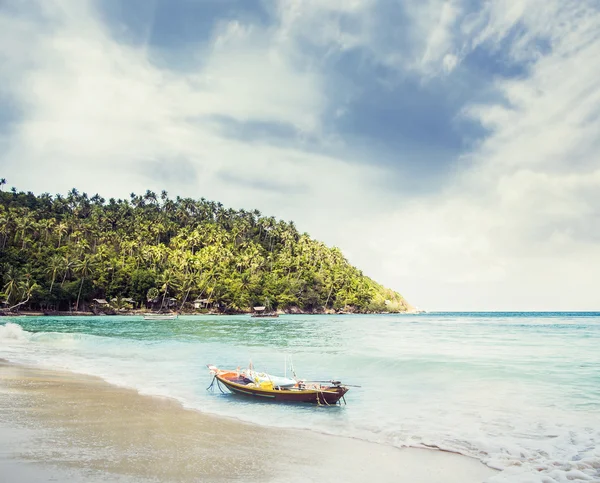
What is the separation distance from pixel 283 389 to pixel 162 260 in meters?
121

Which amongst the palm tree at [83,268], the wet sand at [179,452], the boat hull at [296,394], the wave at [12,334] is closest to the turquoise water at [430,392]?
the boat hull at [296,394]

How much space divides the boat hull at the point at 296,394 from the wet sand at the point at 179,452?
109 inches

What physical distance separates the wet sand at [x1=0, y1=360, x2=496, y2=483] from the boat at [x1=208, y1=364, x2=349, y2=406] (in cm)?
283

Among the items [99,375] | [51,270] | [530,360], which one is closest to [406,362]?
[530,360]

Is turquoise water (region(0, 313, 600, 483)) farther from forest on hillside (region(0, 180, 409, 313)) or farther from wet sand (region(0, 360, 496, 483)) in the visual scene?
forest on hillside (region(0, 180, 409, 313))

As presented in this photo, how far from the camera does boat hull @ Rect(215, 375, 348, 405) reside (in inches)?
566

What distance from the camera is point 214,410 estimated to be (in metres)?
13.8

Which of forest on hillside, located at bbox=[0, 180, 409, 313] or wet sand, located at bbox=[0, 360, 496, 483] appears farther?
forest on hillside, located at bbox=[0, 180, 409, 313]

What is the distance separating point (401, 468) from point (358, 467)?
88 cm

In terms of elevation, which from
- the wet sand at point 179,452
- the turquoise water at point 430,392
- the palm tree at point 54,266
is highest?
the palm tree at point 54,266

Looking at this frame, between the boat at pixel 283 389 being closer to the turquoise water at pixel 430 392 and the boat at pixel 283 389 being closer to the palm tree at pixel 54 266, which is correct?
the turquoise water at pixel 430 392

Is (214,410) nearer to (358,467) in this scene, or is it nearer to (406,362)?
Result: (358,467)

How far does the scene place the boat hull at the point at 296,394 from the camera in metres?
14.4

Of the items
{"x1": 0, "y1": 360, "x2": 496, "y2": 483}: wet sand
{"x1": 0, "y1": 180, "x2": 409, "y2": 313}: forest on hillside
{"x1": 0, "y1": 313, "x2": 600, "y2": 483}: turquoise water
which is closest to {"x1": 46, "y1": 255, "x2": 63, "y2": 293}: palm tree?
{"x1": 0, "y1": 180, "x2": 409, "y2": 313}: forest on hillside
